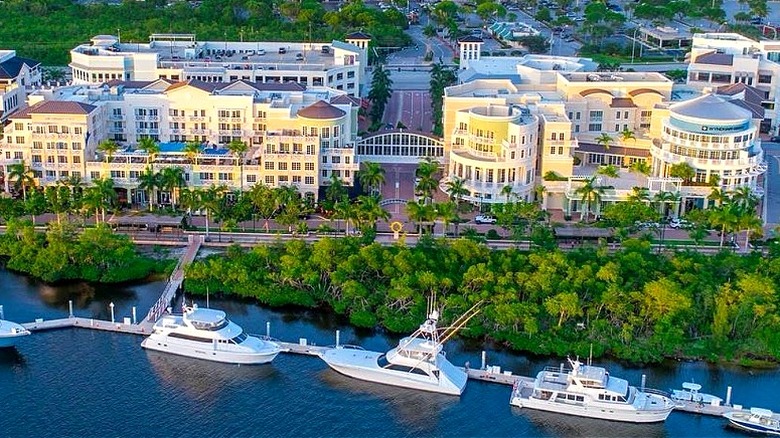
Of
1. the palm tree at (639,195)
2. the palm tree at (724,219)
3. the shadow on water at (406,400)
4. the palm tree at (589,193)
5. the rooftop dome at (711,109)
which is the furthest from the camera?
the rooftop dome at (711,109)

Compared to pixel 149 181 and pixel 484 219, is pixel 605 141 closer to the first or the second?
pixel 484 219

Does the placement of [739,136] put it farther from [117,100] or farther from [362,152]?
[117,100]

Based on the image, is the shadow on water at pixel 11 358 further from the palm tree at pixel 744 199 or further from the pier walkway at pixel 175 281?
the palm tree at pixel 744 199

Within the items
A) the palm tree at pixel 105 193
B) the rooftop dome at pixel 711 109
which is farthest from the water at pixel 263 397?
the rooftop dome at pixel 711 109

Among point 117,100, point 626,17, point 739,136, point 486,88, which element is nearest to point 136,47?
point 117,100

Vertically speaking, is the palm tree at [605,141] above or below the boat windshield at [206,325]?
above

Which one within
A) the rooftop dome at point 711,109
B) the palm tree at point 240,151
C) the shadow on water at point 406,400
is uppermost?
the rooftop dome at point 711,109
